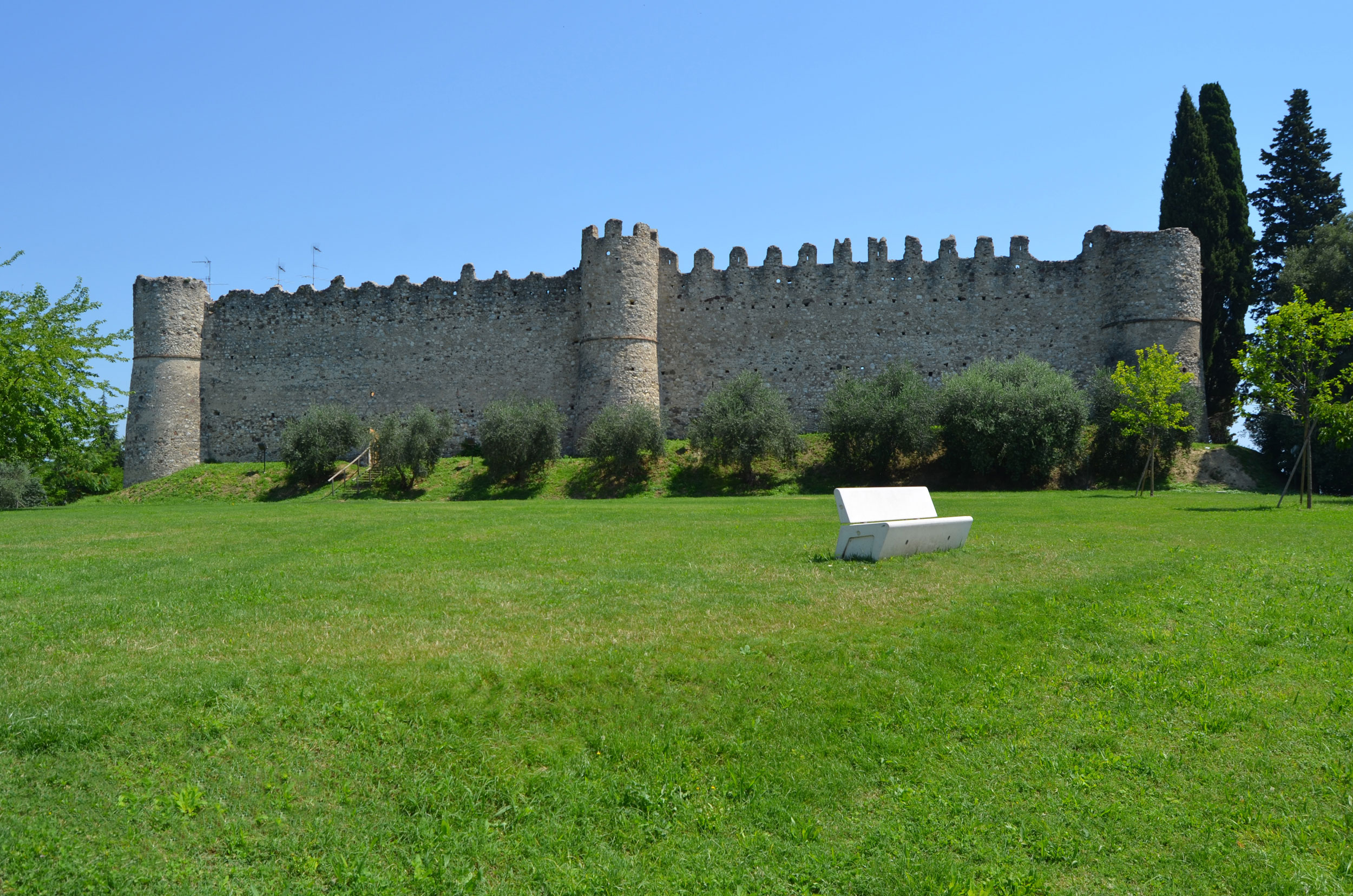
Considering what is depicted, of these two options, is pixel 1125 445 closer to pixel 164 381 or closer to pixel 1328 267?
pixel 1328 267

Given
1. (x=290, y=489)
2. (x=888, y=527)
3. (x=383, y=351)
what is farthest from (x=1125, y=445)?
(x=290, y=489)

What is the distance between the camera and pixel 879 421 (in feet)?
90.2

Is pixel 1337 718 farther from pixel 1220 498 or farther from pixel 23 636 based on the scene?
pixel 1220 498

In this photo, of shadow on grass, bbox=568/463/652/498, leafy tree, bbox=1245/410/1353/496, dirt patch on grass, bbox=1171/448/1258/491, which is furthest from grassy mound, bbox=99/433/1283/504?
leafy tree, bbox=1245/410/1353/496

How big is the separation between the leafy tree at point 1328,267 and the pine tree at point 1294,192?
3012 mm

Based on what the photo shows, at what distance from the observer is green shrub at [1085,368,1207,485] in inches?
1101

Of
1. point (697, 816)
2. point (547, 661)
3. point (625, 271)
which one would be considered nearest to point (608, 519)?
point (547, 661)

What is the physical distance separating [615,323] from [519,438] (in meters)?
5.99

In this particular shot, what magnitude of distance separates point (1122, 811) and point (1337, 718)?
2.00 meters

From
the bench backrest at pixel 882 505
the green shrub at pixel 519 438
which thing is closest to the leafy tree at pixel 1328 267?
the bench backrest at pixel 882 505

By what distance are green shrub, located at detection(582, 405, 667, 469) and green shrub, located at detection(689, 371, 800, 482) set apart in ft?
4.33

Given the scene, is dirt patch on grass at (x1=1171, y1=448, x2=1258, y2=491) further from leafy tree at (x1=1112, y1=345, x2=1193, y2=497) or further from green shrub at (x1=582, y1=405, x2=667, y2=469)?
green shrub at (x1=582, y1=405, x2=667, y2=469)

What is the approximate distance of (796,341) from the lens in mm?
34062

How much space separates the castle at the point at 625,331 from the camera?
106 feet
